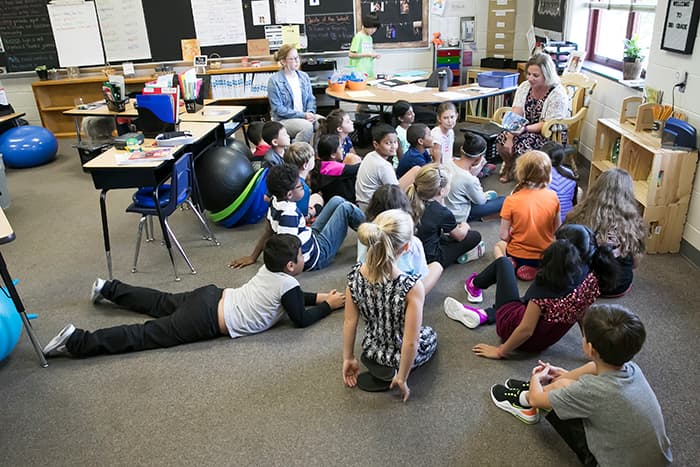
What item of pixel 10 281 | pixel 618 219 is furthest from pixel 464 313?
pixel 10 281

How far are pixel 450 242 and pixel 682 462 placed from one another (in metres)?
1.73

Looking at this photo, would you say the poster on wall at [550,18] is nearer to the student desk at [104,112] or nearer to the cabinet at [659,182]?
the cabinet at [659,182]

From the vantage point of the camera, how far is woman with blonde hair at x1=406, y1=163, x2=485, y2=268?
3047 millimetres

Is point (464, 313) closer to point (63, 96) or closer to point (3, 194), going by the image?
point (3, 194)

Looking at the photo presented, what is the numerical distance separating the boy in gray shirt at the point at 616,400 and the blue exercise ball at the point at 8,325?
2430 mm

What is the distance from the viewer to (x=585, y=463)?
1.90m

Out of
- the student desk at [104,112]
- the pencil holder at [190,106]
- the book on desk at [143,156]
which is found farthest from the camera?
the student desk at [104,112]

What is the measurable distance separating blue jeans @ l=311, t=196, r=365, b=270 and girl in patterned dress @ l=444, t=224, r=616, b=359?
1148 millimetres

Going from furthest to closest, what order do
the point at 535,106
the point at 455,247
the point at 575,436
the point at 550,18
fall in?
the point at 550,18
the point at 535,106
the point at 455,247
the point at 575,436

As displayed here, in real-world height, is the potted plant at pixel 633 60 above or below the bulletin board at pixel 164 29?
below

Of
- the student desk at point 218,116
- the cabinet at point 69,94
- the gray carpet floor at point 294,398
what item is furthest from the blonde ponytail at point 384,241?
the cabinet at point 69,94

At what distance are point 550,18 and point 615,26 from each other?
96 cm

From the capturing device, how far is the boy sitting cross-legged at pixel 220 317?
2.64m

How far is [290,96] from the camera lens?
5.25 metres
